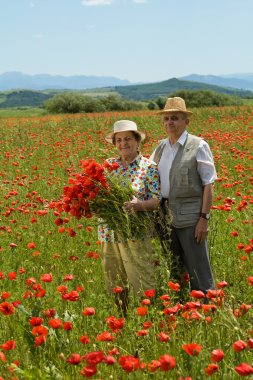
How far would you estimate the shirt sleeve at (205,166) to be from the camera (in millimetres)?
3443

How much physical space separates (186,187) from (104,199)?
66 centimetres

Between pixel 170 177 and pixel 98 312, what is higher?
pixel 170 177

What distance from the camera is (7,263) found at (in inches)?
178

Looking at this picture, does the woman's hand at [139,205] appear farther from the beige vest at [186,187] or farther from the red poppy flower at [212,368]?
the red poppy flower at [212,368]

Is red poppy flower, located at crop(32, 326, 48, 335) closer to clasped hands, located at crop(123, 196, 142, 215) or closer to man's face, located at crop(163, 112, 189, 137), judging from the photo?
clasped hands, located at crop(123, 196, 142, 215)

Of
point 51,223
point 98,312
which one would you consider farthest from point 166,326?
point 51,223

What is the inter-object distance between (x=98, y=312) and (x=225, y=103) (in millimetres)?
30795

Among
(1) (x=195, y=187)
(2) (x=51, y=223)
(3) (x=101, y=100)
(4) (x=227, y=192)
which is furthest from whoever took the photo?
(3) (x=101, y=100)

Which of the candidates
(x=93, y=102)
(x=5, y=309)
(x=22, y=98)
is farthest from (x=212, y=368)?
(x=22, y=98)

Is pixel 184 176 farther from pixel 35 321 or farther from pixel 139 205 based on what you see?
pixel 35 321

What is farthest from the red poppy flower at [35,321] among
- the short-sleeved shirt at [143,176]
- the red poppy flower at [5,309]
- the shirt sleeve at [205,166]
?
the shirt sleeve at [205,166]

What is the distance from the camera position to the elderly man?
137 inches

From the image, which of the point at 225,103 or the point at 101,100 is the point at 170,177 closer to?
the point at 225,103

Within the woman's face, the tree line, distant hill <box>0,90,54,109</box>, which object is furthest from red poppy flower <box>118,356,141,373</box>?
distant hill <box>0,90,54,109</box>
